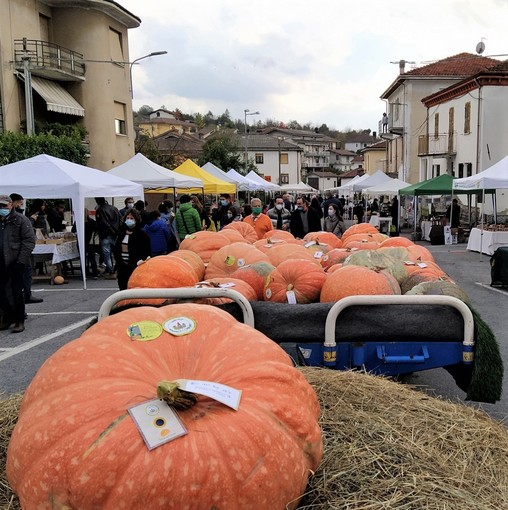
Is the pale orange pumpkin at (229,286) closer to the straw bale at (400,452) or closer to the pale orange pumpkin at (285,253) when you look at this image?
the straw bale at (400,452)

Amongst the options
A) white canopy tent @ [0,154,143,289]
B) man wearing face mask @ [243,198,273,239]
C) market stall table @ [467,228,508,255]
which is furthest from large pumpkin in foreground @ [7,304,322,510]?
market stall table @ [467,228,508,255]

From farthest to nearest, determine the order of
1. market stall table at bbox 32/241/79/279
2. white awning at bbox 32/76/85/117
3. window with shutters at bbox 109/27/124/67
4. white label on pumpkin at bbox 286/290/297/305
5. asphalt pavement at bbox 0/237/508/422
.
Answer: window with shutters at bbox 109/27/124/67
white awning at bbox 32/76/85/117
market stall table at bbox 32/241/79/279
asphalt pavement at bbox 0/237/508/422
white label on pumpkin at bbox 286/290/297/305

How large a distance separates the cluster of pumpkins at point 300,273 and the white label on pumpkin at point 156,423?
79.9 inches

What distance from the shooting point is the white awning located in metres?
24.9

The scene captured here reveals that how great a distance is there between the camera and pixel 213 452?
1.81 metres

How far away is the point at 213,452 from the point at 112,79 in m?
→ 29.8

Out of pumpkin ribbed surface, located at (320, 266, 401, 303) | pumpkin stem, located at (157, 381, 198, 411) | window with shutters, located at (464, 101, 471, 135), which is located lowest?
pumpkin ribbed surface, located at (320, 266, 401, 303)

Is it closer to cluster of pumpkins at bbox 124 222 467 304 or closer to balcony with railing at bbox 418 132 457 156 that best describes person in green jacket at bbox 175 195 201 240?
cluster of pumpkins at bbox 124 222 467 304

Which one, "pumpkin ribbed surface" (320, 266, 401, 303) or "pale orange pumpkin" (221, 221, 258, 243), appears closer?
"pumpkin ribbed surface" (320, 266, 401, 303)

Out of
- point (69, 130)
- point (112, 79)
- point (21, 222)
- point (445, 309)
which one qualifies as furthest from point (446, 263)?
point (112, 79)

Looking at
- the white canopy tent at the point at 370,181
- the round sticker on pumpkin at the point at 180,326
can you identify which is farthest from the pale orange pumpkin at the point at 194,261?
the white canopy tent at the point at 370,181

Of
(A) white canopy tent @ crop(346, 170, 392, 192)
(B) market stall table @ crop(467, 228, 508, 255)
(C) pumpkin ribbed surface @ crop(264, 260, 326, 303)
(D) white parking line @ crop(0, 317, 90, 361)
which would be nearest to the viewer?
(C) pumpkin ribbed surface @ crop(264, 260, 326, 303)

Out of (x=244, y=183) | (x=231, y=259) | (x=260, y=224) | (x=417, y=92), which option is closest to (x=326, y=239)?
(x=231, y=259)

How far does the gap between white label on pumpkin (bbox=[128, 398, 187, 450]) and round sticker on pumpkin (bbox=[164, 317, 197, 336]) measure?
446 millimetres
